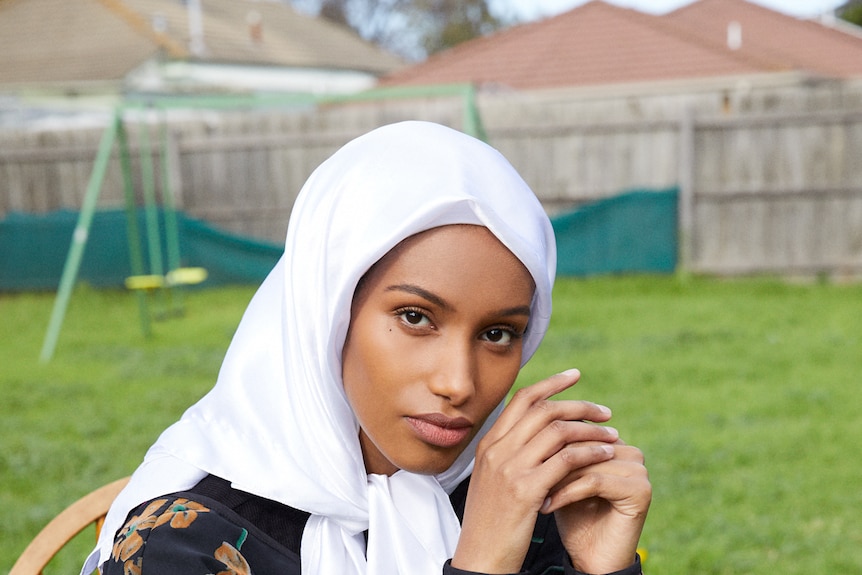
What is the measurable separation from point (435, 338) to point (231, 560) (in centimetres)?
46

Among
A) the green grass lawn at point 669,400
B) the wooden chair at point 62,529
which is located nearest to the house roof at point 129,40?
the green grass lawn at point 669,400

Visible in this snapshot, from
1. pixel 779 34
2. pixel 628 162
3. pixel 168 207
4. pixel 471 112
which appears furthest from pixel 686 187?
pixel 779 34

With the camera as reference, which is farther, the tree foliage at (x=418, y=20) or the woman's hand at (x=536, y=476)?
the tree foliage at (x=418, y=20)

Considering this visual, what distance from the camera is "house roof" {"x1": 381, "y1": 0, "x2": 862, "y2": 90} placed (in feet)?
56.3

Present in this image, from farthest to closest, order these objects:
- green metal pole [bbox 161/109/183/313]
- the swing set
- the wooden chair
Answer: green metal pole [bbox 161/109/183/313], the swing set, the wooden chair

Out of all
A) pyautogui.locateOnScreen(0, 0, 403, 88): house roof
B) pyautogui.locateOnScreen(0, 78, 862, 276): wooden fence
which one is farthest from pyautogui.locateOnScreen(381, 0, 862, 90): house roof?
pyautogui.locateOnScreen(0, 0, 403, 88): house roof

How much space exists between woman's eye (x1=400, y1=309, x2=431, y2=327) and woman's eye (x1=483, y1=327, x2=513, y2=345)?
10 centimetres

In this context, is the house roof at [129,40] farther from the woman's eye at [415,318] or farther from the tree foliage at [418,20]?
the woman's eye at [415,318]

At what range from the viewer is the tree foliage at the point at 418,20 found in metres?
41.1

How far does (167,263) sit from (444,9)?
1292 inches

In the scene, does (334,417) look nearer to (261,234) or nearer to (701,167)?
(701,167)

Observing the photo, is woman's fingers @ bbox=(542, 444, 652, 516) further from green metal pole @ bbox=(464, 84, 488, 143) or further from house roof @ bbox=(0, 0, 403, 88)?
house roof @ bbox=(0, 0, 403, 88)

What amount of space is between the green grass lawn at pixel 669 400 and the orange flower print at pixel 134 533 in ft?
8.66

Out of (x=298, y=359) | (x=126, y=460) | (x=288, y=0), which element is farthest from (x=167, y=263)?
(x=288, y=0)
